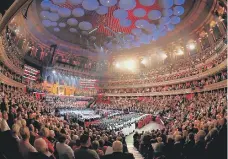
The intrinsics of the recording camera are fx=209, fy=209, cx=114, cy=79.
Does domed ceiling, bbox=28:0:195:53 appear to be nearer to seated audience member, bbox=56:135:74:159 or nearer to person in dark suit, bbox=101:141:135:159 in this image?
seated audience member, bbox=56:135:74:159

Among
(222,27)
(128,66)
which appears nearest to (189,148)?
(222,27)

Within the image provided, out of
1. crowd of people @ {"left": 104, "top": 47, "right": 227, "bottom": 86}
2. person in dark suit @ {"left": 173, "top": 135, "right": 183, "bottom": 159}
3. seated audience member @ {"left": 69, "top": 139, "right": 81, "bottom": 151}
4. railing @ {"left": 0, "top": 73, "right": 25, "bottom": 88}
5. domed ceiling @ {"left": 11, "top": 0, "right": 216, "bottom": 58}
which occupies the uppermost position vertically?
domed ceiling @ {"left": 11, "top": 0, "right": 216, "bottom": 58}

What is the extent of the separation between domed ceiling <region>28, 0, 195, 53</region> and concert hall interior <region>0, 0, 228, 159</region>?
143 mm

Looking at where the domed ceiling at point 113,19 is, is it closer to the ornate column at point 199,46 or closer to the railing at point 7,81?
the ornate column at point 199,46

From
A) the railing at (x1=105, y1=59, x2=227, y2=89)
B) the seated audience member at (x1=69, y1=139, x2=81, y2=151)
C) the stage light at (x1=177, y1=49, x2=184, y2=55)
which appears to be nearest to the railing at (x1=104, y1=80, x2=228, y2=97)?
the railing at (x1=105, y1=59, x2=227, y2=89)

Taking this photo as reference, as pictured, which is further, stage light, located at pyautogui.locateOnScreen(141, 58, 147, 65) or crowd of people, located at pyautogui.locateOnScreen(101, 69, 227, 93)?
stage light, located at pyautogui.locateOnScreen(141, 58, 147, 65)

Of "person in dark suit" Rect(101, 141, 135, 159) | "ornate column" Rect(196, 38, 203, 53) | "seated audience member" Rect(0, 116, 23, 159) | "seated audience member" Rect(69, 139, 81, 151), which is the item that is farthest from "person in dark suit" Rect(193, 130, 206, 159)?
"ornate column" Rect(196, 38, 203, 53)

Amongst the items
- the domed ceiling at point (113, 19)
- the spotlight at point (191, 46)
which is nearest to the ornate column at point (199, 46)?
the spotlight at point (191, 46)

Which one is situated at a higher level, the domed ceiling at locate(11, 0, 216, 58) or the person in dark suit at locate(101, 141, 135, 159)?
the domed ceiling at locate(11, 0, 216, 58)

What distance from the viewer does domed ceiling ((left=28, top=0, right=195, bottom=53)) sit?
89.7 ft

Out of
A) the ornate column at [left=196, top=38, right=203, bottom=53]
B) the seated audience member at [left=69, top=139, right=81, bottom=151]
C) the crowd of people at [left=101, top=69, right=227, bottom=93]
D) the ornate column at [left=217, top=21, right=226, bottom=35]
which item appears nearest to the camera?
the seated audience member at [left=69, top=139, right=81, bottom=151]

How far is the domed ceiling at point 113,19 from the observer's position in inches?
1076

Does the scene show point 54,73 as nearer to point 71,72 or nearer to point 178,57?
point 71,72

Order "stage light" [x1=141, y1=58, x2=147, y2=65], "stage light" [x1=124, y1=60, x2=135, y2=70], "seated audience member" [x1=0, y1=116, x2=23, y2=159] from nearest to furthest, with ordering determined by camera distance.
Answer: "seated audience member" [x1=0, y1=116, x2=23, y2=159]
"stage light" [x1=141, y1=58, x2=147, y2=65]
"stage light" [x1=124, y1=60, x2=135, y2=70]
